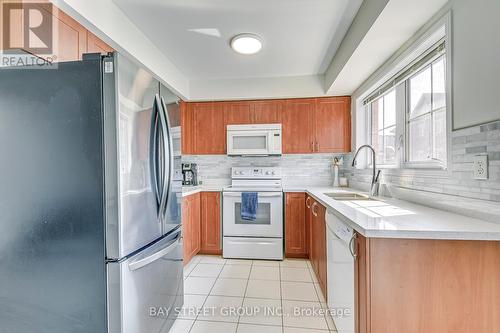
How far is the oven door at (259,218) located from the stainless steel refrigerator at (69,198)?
1818mm

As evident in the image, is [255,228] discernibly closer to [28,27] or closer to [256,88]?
[256,88]

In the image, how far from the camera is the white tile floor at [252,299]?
1758 millimetres

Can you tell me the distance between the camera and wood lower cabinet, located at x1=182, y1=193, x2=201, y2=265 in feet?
8.87

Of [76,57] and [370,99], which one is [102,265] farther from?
[370,99]

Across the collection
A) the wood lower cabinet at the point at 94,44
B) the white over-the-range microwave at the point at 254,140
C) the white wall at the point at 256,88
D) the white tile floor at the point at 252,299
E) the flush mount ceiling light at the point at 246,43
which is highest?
the flush mount ceiling light at the point at 246,43

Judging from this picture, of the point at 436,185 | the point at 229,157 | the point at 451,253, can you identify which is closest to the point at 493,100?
the point at 436,185

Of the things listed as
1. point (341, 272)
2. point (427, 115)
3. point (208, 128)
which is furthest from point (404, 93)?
point (208, 128)

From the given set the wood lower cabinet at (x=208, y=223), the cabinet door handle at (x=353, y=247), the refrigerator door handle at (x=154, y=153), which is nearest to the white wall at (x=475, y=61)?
the cabinet door handle at (x=353, y=247)

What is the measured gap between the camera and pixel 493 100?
1105 millimetres

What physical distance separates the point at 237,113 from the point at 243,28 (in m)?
1.36

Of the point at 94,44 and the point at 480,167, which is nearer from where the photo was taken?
the point at 480,167

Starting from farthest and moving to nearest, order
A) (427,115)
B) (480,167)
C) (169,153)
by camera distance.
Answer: (427,115) < (169,153) < (480,167)

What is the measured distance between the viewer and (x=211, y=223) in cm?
314

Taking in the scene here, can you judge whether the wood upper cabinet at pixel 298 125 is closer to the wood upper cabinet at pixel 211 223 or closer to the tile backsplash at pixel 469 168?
the wood upper cabinet at pixel 211 223
